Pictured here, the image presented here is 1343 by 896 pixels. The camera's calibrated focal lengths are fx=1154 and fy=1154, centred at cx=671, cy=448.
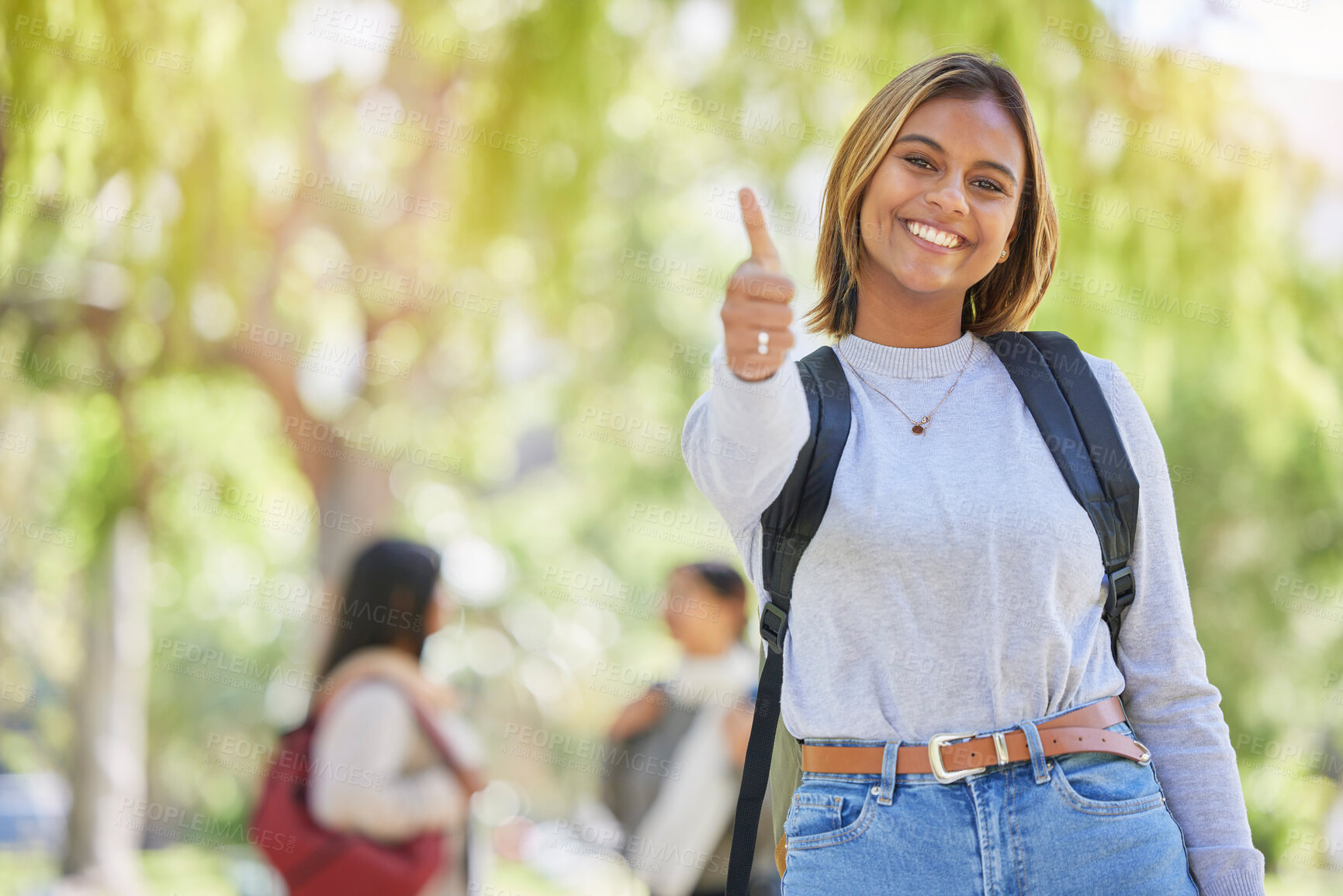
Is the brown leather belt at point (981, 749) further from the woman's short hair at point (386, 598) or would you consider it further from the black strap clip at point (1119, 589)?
the woman's short hair at point (386, 598)

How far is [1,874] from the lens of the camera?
8.55 metres

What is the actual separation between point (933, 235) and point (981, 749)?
21.7 inches

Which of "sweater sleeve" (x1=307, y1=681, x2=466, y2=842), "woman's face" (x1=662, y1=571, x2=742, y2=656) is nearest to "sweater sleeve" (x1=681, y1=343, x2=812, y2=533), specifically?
"sweater sleeve" (x1=307, y1=681, x2=466, y2=842)

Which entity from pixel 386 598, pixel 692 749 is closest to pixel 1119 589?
pixel 692 749

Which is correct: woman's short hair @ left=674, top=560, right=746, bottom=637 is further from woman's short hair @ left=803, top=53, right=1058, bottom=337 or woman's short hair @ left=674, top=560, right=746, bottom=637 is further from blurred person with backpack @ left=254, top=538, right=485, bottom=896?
woman's short hair @ left=803, top=53, right=1058, bottom=337

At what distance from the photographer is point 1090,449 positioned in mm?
1247

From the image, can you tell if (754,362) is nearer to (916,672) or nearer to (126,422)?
(916,672)

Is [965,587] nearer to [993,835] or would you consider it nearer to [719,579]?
[993,835]

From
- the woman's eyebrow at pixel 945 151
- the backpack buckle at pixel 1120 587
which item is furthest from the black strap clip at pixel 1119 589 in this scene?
the woman's eyebrow at pixel 945 151

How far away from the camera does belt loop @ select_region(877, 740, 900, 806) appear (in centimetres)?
114

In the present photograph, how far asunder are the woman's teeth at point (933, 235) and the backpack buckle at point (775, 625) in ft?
1.43

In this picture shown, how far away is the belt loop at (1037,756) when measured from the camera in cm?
115

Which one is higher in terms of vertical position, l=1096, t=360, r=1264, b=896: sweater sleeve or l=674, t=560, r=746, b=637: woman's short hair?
Result: l=1096, t=360, r=1264, b=896: sweater sleeve

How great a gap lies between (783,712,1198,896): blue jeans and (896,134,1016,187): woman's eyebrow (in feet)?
1.97
